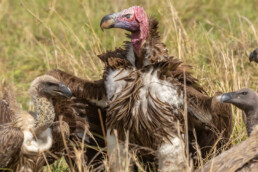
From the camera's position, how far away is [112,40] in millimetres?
9008

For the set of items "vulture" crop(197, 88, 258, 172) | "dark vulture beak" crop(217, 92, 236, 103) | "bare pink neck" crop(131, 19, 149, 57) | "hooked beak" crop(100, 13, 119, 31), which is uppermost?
"hooked beak" crop(100, 13, 119, 31)

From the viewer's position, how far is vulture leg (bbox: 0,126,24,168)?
5.44 m

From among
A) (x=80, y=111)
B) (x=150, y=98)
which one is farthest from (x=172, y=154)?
(x=80, y=111)

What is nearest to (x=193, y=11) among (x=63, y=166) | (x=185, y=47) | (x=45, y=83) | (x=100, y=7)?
(x=100, y=7)

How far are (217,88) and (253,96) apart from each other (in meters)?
0.98

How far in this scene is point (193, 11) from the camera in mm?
10234

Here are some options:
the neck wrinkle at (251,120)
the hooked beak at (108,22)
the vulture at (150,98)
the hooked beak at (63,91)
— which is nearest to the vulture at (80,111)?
the vulture at (150,98)

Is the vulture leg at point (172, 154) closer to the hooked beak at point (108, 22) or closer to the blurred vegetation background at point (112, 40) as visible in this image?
the blurred vegetation background at point (112, 40)

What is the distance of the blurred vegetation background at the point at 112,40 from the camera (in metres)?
7.20

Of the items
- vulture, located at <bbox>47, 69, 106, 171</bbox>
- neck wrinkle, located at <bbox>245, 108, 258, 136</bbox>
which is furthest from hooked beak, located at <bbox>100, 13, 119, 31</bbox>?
neck wrinkle, located at <bbox>245, 108, 258, 136</bbox>

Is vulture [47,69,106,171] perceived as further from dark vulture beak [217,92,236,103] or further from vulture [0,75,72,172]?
dark vulture beak [217,92,236,103]

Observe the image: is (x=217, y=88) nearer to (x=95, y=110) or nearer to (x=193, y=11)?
(x=95, y=110)

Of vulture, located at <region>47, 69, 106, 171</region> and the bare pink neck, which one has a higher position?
the bare pink neck

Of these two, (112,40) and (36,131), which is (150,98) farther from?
(112,40)
